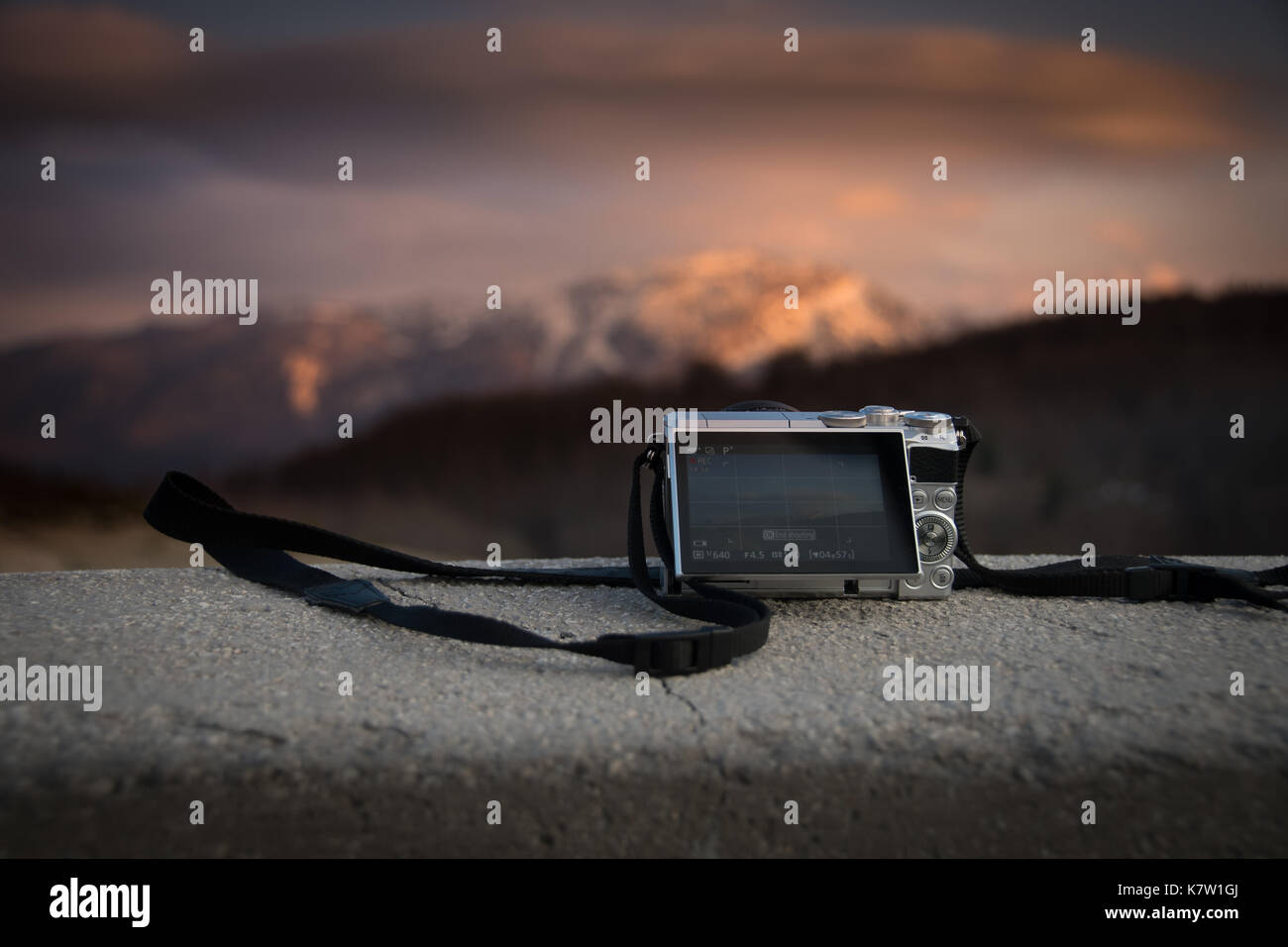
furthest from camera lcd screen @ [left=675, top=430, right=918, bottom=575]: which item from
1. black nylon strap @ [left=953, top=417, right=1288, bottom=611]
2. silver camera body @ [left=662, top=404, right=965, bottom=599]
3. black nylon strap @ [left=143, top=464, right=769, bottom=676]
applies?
black nylon strap @ [left=953, top=417, right=1288, bottom=611]

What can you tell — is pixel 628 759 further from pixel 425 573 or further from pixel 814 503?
pixel 425 573

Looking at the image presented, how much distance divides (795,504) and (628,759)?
0.78 metres

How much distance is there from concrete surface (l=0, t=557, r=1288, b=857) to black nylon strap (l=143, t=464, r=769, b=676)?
0.06m

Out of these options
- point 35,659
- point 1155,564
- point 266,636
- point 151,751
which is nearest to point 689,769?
point 151,751

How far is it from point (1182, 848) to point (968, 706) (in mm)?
349

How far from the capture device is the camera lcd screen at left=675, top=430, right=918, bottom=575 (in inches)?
76.7

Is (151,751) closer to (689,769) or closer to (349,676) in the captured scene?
(349,676)

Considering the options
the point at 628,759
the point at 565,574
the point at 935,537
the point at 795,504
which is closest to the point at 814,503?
the point at 795,504

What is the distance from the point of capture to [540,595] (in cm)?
229

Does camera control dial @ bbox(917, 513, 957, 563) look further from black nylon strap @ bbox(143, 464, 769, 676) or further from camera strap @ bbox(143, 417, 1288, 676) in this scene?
black nylon strap @ bbox(143, 464, 769, 676)

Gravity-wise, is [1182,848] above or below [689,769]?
below

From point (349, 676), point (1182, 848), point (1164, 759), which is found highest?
point (349, 676)

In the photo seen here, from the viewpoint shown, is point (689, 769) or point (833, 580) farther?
point (833, 580)

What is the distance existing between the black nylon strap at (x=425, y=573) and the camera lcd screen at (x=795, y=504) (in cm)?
11
